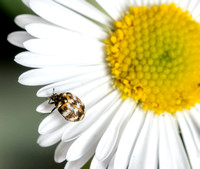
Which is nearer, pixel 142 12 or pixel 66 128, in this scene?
pixel 66 128

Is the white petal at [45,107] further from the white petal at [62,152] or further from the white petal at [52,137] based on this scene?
the white petal at [62,152]

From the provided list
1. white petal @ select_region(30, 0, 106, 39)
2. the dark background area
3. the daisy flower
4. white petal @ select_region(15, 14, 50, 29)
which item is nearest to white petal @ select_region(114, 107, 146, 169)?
the daisy flower

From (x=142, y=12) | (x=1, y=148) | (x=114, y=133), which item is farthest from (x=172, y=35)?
(x=1, y=148)

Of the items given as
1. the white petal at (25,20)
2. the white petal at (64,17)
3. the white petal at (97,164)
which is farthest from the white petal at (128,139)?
the white petal at (25,20)

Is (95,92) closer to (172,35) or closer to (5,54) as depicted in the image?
(172,35)

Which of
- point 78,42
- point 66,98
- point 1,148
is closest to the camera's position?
point 66,98

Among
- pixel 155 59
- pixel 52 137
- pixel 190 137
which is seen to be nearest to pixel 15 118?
pixel 52 137

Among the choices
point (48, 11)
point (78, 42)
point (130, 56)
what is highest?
point (48, 11)

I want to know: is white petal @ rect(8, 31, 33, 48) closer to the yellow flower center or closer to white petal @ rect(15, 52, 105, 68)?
white petal @ rect(15, 52, 105, 68)
